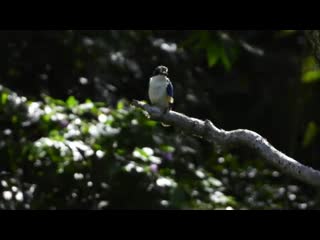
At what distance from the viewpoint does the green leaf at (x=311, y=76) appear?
8141 millimetres

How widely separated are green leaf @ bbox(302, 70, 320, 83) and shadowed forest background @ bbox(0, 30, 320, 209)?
0.02 meters

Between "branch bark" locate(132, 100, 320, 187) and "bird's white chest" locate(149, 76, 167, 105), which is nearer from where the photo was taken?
"branch bark" locate(132, 100, 320, 187)

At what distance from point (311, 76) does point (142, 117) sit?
329cm

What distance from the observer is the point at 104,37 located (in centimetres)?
662

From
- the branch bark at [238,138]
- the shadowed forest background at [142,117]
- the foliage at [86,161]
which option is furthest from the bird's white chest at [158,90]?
the branch bark at [238,138]

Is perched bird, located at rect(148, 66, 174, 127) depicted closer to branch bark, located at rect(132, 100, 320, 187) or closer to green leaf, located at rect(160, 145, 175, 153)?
green leaf, located at rect(160, 145, 175, 153)

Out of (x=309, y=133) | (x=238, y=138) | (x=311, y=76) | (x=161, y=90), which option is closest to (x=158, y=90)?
(x=161, y=90)

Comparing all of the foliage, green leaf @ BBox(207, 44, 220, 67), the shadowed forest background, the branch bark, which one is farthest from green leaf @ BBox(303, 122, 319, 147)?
the branch bark

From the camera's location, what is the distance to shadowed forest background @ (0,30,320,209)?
5.32 m

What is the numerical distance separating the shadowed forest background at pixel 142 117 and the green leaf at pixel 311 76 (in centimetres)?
2

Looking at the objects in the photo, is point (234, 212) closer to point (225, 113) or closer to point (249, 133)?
point (249, 133)

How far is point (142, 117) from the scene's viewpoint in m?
5.62

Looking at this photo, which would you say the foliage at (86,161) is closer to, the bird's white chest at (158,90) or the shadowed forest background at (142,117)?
the shadowed forest background at (142,117)

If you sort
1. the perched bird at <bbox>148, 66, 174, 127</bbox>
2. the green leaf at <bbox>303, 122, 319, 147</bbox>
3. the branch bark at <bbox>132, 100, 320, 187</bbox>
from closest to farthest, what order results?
the branch bark at <bbox>132, 100, 320, 187</bbox>
the perched bird at <bbox>148, 66, 174, 127</bbox>
the green leaf at <bbox>303, 122, 319, 147</bbox>
